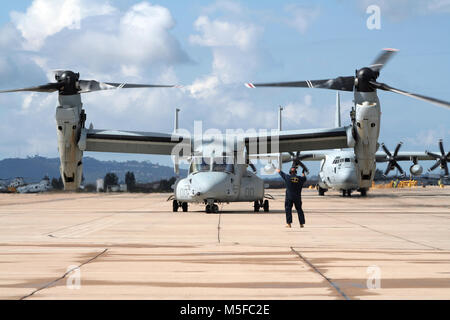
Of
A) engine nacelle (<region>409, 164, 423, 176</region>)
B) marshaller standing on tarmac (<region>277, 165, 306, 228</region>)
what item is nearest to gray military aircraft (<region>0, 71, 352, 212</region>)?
marshaller standing on tarmac (<region>277, 165, 306, 228</region>)

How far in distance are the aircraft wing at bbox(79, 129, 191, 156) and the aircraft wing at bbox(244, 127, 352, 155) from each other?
3086 millimetres

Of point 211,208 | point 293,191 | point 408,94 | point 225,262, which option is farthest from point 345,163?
point 225,262

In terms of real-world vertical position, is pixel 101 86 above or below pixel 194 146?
above

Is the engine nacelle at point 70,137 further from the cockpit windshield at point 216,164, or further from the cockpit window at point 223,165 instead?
the cockpit window at point 223,165

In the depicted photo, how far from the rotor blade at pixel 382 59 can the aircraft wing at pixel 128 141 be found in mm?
8645

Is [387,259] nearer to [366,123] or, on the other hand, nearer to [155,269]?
[155,269]

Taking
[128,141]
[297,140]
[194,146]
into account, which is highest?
[297,140]

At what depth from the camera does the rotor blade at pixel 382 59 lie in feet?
91.5

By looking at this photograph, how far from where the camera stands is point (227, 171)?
22938mm

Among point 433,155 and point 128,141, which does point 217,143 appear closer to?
point 128,141

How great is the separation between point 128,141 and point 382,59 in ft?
39.1

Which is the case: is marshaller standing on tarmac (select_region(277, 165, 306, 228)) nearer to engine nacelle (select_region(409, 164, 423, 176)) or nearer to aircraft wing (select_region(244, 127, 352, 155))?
aircraft wing (select_region(244, 127, 352, 155))

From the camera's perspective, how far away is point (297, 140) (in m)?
31.1

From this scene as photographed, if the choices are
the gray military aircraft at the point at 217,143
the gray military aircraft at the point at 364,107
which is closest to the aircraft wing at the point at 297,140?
the gray military aircraft at the point at 217,143
